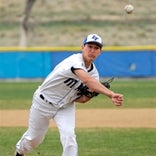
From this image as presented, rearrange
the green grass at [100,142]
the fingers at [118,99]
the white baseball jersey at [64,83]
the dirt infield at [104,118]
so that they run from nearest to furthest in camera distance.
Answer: the fingers at [118,99]
the white baseball jersey at [64,83]
the green grass at [100,142]
the dirt infield at [104,118]

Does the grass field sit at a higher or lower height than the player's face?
lower

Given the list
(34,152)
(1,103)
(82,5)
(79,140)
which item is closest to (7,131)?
(79,140)

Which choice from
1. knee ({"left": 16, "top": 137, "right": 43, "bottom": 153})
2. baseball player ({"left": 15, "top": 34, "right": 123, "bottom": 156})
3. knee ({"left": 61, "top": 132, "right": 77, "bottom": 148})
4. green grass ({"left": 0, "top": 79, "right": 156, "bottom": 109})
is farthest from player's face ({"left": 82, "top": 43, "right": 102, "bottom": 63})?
green grass ({"left": 0, "top": 79, "right": 156, "bottom": 109})

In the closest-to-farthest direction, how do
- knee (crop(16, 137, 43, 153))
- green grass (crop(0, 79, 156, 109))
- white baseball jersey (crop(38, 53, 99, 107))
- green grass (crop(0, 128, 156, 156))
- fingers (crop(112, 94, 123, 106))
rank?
fingers (crop(112, 94, 123, 106))
white baseball jersey (crop(38, 53, 99, 107))
knee (crop(16, 137, 43, 153))
green grass (crop(0, 128, 156, 156))
green grass (crop(0, 79, 156, 109))

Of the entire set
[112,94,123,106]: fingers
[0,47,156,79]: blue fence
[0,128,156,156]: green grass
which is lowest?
[0,128,156,156]: green grass

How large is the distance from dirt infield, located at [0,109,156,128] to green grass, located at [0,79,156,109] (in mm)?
1367

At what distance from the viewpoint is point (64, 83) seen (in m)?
8.24

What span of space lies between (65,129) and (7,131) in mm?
5121

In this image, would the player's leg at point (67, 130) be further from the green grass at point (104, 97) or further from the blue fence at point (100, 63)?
the blue fence at point (100, 63)

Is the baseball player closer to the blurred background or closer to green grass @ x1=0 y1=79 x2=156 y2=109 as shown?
green grass @ x1=0 y1=79 x2=156 y2=109

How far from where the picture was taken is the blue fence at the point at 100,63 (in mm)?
29547

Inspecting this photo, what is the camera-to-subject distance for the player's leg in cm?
796

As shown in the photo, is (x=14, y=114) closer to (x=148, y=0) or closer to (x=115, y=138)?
(x=115, y=138)

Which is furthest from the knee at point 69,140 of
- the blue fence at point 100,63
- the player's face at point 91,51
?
A: the blue fence at point 100,63
